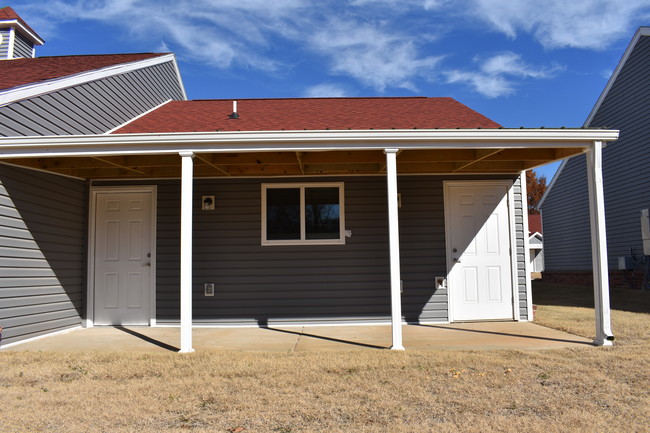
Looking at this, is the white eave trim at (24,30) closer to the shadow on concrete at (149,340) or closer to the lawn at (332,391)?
the shadow on concrete at (149,340)

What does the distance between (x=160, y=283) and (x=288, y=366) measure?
12.0ft

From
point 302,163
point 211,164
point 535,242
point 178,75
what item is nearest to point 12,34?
point 178,75

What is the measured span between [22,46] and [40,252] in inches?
351

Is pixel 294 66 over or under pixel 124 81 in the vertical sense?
over

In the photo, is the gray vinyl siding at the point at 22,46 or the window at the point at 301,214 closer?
the window at the point at 301,214

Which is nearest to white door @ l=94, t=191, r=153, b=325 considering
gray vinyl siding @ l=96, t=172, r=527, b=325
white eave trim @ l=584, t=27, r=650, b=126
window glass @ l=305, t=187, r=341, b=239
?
gray vinyl siding @ l=96, t=172, r=527, b=325

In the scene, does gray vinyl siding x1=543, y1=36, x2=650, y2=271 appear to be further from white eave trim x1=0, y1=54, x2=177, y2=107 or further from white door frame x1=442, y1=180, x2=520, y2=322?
white eave trim x1=0, y1=54, x2=177, y2=107

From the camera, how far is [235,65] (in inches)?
683

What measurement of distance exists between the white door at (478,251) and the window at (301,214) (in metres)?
1.82

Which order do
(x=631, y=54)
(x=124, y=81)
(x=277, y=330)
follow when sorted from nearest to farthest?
(x=277, y=330)
(x=124, y=81)
(x=631, y=54)

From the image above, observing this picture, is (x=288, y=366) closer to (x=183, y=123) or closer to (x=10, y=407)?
(x=10, y=407)

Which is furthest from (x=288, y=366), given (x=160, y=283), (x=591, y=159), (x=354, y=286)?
(x=591, y=159)

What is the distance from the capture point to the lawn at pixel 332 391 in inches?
128

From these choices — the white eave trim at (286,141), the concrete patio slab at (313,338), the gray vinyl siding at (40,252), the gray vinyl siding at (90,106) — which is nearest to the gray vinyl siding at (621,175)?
the concrete patio slab at (313,338)
